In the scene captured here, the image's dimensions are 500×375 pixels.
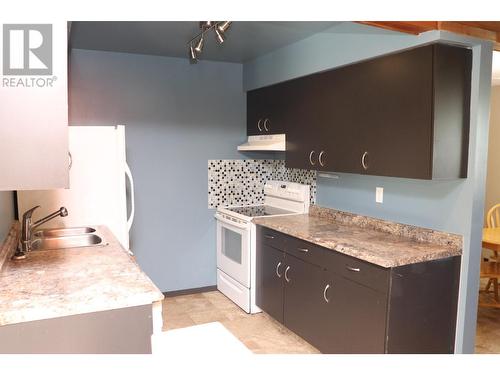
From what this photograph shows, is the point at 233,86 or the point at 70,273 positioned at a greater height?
the point at 233,86

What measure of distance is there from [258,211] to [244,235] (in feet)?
1.23

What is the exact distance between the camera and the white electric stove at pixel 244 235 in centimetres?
349

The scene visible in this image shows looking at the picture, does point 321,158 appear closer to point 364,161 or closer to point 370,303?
point 364,161

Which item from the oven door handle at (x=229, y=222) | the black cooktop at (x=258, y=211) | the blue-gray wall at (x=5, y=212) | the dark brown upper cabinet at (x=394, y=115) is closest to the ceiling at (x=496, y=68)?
the dark brown upper cabinet at (x=394, y=115)

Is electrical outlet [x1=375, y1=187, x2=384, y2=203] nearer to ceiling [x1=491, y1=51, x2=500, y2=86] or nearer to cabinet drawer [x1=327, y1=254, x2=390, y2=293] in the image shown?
cabinet drawer [x1=327, y1=254, x2=390, y2=293]

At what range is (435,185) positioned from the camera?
8.32 feet

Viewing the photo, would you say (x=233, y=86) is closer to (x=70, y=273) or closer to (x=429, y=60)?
(x=429, y=60)

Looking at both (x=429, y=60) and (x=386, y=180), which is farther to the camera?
(x=386, y=180)

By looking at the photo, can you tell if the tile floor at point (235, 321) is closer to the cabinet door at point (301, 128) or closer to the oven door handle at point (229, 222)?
the oven door handle at point (229, 222)

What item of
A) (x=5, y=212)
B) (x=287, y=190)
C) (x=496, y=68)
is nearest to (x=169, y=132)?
(x=287, y=190)
